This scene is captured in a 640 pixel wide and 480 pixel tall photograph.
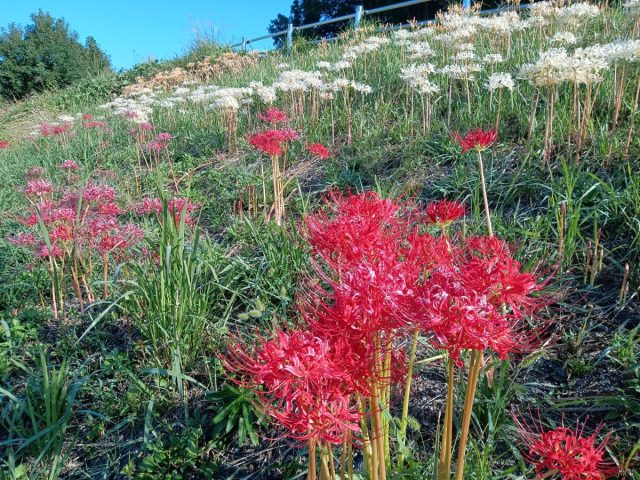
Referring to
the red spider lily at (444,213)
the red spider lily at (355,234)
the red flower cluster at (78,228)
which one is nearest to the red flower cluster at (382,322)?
the red spider lily at (355,234)

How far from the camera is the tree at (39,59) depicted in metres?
26.2

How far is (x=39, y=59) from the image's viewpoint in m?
27.0

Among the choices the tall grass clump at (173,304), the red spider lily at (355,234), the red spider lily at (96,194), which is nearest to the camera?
the red spider lily at (355,234)

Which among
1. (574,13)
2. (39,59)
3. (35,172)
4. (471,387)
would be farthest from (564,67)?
(39,59)

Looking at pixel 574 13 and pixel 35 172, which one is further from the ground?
pixel 574 13

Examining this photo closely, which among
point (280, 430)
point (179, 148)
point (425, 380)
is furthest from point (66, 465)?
point (179, 148)

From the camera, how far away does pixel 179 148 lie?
734cm

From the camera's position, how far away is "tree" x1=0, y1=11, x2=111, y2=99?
26234 millimetres

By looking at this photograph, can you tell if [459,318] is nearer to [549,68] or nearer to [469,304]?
[469,304]

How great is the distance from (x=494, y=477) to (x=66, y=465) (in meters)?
1.90

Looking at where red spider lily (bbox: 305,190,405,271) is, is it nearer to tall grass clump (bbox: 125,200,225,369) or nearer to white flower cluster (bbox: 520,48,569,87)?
tall grass clump (bbox: 125,200,225,369)

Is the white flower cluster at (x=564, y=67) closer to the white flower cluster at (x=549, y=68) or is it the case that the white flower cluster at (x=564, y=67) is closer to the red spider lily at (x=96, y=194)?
the white flower cluster at (x=549, y=68)

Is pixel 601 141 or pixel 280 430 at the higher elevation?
pixel 601 141

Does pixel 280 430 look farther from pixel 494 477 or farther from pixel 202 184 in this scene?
pixel 202 184
